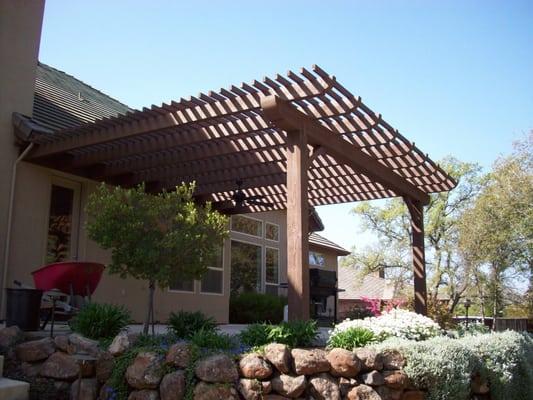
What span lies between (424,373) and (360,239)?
986 inches

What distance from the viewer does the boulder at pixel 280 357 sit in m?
4.86

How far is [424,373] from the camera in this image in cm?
523

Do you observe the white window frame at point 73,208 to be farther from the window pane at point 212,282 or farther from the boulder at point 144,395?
the boulder at point 144,395

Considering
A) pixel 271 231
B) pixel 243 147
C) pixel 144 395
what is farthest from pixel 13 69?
pixel 271 231

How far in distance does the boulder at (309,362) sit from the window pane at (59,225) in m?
5.61

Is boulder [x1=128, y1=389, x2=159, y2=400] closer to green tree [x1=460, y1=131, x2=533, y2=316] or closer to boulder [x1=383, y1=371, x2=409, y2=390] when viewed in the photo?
boulder [x1=383, y1=371, x2=409, y2=390]

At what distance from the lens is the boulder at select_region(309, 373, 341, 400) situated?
4.86 m

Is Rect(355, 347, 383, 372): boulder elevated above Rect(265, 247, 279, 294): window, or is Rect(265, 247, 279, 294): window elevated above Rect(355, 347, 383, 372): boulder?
Rect(265, 247, 279, 294): window

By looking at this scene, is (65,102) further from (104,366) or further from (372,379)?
(372,379)

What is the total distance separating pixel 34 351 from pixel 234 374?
7.63 ft

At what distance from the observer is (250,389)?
4715 mm

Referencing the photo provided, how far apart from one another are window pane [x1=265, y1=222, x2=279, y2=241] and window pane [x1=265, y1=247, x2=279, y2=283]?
383mm

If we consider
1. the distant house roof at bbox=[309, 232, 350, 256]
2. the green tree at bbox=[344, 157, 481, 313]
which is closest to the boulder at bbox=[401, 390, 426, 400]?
the distant house roof at bbox=[309, 232, 350, 256]

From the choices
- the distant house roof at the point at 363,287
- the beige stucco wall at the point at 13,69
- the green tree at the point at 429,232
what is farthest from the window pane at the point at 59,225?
the distant house roof at the point at 363,287
